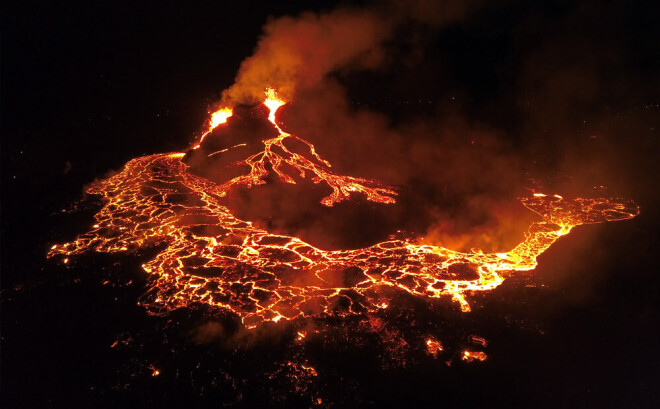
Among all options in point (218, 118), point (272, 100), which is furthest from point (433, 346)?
point (272, 100)

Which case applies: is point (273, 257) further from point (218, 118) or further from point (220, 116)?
point (220, 116)

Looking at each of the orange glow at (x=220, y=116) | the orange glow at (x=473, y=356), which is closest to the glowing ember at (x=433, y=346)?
the orange glow at (x=473, y=356)

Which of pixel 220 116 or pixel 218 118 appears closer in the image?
pixel 218 118

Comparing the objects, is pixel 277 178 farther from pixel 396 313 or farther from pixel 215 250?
pixel 396 313

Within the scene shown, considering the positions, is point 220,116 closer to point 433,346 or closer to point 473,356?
point 433,346

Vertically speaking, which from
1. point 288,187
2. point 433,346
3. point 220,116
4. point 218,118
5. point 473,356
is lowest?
point 473,356

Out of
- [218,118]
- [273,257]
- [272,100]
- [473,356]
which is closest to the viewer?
[473,356]

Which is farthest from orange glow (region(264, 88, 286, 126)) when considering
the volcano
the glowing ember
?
the glowing ember

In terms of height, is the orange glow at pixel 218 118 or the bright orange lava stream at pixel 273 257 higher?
the orange glow at pixel 218 118

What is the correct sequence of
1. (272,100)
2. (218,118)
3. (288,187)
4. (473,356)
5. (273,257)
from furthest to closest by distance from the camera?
1. (272,100)
2. (218,118)
3. (288,187)
4. (273,257)
5. (473,356)

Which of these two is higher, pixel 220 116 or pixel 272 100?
pixel 272 100

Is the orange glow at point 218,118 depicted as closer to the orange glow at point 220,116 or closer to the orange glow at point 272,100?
the orange glow at point 220,116
